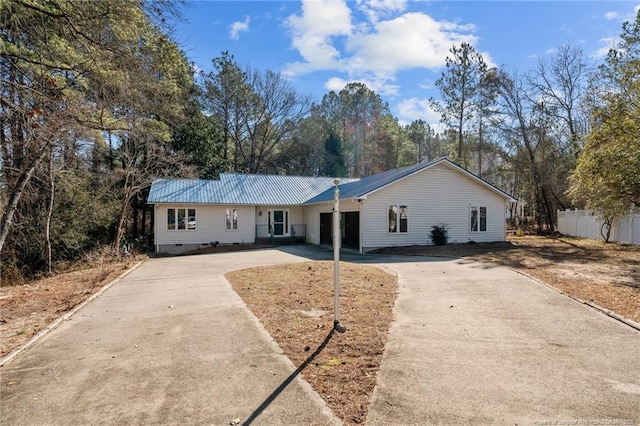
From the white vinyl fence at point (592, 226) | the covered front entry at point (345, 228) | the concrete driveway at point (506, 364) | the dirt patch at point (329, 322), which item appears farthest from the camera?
the white vinyl fence at point (592, 226)

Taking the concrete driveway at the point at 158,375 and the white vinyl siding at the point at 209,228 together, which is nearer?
the concrete driveway at the point at 158,375

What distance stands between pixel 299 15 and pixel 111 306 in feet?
27.5

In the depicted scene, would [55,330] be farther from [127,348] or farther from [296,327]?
[296,327]

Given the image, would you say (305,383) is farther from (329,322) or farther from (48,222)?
(48,222)

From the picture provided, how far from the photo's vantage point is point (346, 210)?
19.5m

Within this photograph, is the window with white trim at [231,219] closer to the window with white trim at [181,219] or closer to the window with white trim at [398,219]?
the window with white trim at [181,219]

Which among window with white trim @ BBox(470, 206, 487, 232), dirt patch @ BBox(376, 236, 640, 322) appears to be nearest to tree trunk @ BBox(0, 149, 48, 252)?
dirt patch @ BBox(376, 236, 640, 322)

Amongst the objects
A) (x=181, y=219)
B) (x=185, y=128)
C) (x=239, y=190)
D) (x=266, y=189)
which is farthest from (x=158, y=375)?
(x=185, y=128)

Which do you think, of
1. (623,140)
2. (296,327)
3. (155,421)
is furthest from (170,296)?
(623,140)

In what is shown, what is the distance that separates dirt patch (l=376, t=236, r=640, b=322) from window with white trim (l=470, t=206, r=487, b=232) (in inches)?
48.3

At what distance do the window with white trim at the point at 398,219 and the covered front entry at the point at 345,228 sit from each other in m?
1.57

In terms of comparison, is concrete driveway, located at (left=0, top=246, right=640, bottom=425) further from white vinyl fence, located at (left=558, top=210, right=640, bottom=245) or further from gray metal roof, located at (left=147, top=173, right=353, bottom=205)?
white vinyl fence, located at (left=558, top=210, right=640, bottom=245)

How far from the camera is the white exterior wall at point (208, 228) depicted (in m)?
20.0

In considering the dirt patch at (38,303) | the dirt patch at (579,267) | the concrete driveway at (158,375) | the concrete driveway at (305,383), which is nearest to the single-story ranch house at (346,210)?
the dirt patch at (579,267)
